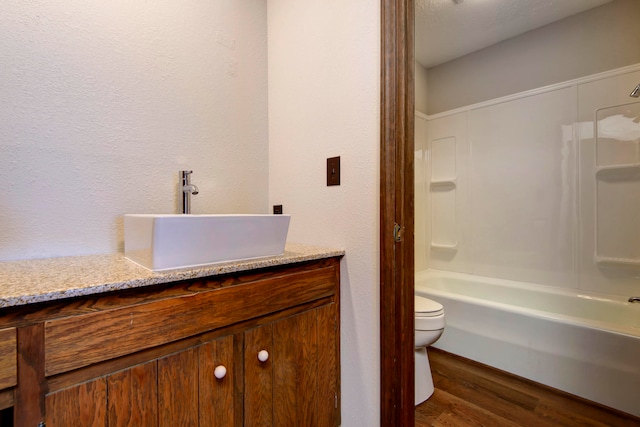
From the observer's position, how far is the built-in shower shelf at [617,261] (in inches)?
68.6

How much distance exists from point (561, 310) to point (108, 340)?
8.44ft

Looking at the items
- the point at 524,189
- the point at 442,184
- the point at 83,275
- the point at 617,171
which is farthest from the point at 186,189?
the point at 617,171

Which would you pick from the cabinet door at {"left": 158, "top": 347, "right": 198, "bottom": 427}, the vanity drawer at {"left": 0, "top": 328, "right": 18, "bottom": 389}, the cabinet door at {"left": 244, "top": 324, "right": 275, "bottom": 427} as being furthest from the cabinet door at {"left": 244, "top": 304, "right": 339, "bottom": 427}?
the vanity drawer at {"left": 0, "top": 328, "right": 18, "bottom": 389}

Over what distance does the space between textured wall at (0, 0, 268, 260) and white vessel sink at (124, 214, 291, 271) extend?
220mm

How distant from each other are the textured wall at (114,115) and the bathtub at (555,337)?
1.72 m

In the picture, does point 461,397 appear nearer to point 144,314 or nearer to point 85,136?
point 144,314

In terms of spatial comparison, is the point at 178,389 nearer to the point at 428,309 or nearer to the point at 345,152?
the point at 345,152

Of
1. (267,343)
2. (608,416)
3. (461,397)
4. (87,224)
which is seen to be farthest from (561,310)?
(87,224)

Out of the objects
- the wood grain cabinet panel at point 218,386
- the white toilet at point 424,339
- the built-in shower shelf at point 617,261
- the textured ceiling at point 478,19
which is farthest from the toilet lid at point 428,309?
the textured ceiling at point 478,19

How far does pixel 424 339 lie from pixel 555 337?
2.54 ft

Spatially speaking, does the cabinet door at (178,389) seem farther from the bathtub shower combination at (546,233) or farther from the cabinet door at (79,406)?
the bathtub shower combination at (546,233)

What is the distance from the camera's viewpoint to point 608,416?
140 cm

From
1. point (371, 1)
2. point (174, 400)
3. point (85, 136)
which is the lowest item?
point (174, 400)

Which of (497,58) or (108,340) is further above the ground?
(497,58)
